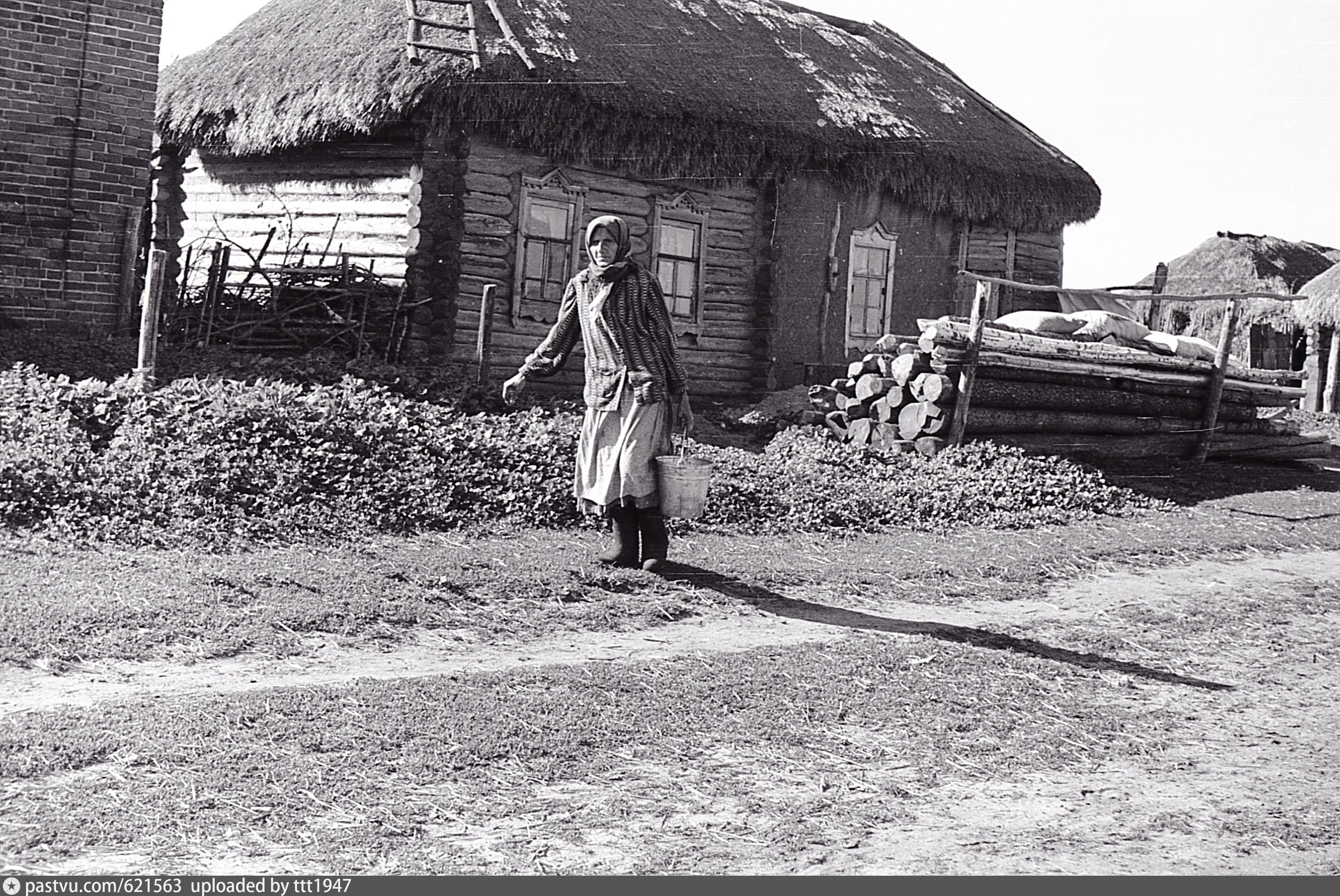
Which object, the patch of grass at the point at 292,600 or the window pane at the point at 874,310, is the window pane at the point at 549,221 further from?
the patch of grass at the point at 292,600

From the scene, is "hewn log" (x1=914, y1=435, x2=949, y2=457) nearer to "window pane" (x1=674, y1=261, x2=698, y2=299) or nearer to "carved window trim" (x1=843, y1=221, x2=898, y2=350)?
"window pane" (x1=674, y1=261, x2=698, y2=299)

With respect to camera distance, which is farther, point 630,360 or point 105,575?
point 630,360

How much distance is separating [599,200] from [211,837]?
1327 cm

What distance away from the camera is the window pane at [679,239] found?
17.1 metres

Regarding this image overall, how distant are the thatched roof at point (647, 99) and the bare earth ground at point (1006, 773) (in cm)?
767

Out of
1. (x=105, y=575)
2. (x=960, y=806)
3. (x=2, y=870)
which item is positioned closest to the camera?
(x=2, y=870)

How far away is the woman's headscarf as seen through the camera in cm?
727

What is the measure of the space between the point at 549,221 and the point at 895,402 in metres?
4.91

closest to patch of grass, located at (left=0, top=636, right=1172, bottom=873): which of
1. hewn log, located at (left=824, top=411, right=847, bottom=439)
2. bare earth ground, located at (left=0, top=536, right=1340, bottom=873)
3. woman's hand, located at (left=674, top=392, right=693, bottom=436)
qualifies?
bare earth ground, located at (left=0, top=536, right=1340, bottom=873)

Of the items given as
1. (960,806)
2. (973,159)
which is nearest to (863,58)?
(973,159)

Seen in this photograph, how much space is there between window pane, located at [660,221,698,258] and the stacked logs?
3.88 metres

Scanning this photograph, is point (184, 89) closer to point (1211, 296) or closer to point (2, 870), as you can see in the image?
point (1211, 296)

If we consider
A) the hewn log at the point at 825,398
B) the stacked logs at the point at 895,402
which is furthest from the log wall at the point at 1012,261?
the stacked logs at the point at 895,402

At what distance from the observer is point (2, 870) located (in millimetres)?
3396
